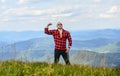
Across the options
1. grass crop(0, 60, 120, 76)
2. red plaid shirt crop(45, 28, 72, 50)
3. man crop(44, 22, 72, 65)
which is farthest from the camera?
red plaid shirt crop(45, 28, 72, 50)

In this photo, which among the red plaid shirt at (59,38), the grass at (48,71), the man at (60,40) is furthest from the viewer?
the red plaid shirt at (59,38)

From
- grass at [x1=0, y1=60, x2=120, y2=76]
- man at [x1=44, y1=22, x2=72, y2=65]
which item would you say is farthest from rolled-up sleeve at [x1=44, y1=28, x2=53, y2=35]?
grass at [x1=0, y1=60, x2=120, y2=76]

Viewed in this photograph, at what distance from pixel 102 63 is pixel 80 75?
3119 millimetres

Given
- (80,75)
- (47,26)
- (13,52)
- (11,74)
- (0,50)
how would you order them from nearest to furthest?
(11,74) < (80,75) < (0,50) < (13,52) < (47,26)

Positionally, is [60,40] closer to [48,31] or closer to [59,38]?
[59,38]

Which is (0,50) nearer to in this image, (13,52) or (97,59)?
(13,52)

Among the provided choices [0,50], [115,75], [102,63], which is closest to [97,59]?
[102,63]

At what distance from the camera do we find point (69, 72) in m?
12.6

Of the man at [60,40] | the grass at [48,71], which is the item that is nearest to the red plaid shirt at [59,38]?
the man at [60,40]

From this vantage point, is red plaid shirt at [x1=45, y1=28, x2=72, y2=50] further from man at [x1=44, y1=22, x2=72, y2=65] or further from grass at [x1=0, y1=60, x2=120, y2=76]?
grass at [x1=0, y1=60, x2=120, y2=76]

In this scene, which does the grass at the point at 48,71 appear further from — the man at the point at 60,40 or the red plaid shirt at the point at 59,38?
the red plaid shirt at the point at 59,38

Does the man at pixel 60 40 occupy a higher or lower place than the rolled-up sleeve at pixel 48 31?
lower

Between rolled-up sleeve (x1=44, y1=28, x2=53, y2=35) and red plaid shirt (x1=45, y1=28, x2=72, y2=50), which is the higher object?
rolled-up sleeve (x1=44, y1=28, x2=53, y2=35)

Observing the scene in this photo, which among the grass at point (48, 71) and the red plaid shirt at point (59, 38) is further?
the red plaid shirt at point (59, 38)
